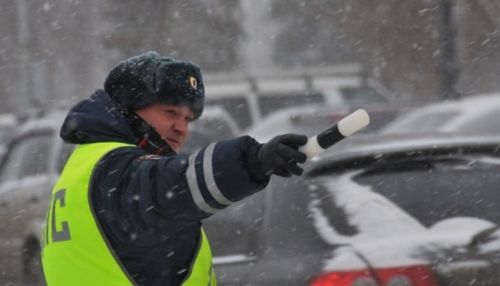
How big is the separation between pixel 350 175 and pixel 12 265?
523cm

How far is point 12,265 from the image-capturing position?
8.78 m

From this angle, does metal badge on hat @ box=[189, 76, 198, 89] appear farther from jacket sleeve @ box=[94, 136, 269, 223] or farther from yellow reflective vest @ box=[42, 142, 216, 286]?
jacket sleeve @ box=[94, 136, 269, 223]

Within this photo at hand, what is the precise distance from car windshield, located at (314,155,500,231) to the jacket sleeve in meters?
1.81

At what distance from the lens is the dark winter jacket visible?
2.13 meters

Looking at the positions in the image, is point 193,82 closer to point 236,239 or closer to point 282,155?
point 282,155

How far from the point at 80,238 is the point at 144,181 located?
0.32m

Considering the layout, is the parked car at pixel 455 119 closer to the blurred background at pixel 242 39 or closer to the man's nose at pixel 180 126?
the man's nose at pixel 180 126

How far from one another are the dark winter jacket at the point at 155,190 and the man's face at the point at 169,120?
0.07 meters

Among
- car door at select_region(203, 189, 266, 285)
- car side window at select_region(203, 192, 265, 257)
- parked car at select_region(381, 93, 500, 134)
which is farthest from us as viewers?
parked car at select_region(381, 93, 500, 134)

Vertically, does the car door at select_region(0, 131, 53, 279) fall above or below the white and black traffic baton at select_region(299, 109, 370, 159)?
below

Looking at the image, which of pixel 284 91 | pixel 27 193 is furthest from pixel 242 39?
pixel 27 193

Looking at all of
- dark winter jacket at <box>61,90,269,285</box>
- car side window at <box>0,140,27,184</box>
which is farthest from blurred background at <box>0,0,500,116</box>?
dark winter jacket at <box>61,90,269,285</box>

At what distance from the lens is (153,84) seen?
2.55 meters

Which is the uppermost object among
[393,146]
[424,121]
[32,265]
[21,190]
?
[393,146]
